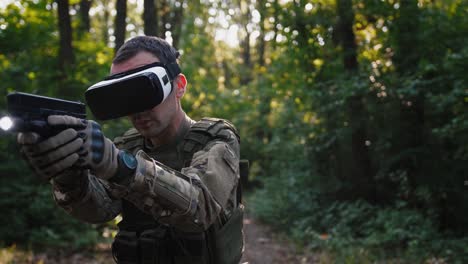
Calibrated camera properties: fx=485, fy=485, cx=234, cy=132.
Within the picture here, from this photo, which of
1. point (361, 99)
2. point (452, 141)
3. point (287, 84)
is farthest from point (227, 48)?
point (452, 141)

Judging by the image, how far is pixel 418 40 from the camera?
782 centimetres

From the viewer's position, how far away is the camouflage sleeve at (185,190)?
180 centimetres

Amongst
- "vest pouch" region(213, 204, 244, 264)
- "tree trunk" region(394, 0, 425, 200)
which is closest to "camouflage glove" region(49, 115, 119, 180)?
"vest pouch" region(213, 204, 244, 264)

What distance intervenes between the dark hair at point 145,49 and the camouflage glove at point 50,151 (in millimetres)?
869

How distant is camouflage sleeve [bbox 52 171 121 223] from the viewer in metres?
2.15

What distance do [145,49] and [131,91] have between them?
1.09 ft

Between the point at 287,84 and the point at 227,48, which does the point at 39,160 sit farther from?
the point at 227,48

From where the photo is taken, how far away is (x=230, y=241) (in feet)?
8.13

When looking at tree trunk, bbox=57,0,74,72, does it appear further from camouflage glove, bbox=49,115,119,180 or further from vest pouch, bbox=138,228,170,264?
camouflage glove, bbox=49,115,119,180

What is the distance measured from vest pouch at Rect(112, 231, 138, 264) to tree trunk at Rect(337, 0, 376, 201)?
7.07 meters

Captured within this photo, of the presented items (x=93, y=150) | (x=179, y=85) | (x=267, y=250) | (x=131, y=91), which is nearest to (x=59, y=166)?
(x=93, y=150)

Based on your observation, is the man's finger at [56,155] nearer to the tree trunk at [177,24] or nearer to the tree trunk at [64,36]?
the tree trunk at [64,36]

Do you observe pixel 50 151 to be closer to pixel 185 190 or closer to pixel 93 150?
pixel 93 150

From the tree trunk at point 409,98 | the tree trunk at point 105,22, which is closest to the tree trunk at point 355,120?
the tree trunk at point 409,98
